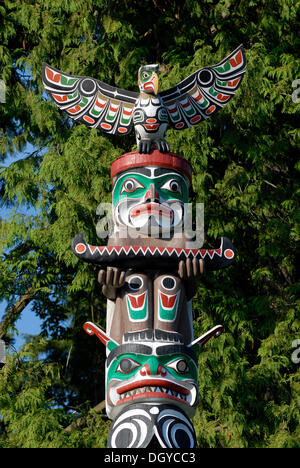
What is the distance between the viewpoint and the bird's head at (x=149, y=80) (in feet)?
23.4

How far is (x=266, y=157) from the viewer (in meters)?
10.2

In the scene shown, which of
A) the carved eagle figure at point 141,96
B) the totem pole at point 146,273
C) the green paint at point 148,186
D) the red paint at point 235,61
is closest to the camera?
the totem pole at point 146,273

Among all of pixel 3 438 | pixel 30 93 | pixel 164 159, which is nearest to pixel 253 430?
pixel 3 438

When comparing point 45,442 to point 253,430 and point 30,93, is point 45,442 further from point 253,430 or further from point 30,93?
point 30,93

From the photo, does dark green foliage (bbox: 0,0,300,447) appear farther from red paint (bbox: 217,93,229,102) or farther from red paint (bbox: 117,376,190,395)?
red paint (bbox: 117,376,190,395)

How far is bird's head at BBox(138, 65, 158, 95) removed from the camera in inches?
281

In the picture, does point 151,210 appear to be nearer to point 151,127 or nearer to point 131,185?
point 131,185

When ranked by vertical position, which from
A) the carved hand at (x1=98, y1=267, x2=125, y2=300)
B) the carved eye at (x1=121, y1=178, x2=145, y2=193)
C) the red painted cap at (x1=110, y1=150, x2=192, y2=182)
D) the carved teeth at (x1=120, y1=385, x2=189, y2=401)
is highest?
the red painted cap at (x1=110, y1=150, x2=192, y2=182)

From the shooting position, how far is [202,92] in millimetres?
7750

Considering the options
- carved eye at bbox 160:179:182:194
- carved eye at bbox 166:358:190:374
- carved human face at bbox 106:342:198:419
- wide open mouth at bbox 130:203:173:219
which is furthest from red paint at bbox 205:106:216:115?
carved eye at bbox 166:358:190:374

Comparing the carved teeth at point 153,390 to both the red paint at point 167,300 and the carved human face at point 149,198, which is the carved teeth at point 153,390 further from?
the carved human face at point 149,198

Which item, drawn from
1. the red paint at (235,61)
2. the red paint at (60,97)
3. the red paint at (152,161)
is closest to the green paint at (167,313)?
the red paint at (152,161)

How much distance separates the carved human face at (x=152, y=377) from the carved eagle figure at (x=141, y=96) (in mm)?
2033
